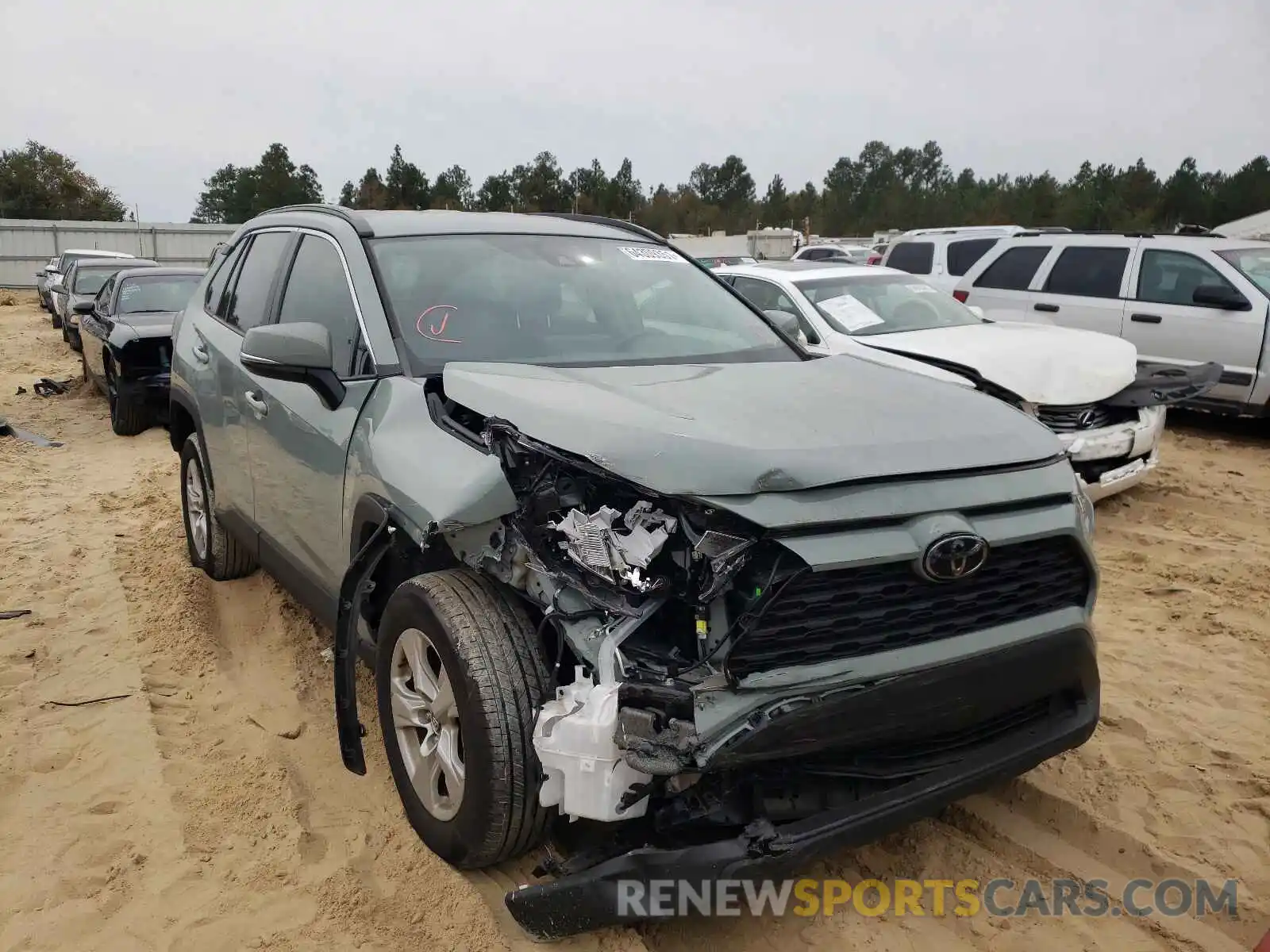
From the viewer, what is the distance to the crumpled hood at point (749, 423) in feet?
6.95

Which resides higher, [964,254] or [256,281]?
[964,254]

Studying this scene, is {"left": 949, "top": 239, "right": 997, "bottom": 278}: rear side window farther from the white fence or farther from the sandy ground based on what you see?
the white fence

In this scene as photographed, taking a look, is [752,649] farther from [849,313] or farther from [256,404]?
[849,313]

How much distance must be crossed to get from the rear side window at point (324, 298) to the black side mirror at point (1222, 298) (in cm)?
802

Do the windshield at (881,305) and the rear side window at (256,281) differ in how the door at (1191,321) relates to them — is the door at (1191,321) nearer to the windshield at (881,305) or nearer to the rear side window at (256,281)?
the windshield at (881,305)

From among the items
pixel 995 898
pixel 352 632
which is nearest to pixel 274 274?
pixel 352 632

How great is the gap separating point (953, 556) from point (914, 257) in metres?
11.9

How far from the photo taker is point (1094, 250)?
30.9ft

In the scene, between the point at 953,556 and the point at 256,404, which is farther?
the point at 256,404

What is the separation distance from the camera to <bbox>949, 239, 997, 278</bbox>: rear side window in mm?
12613

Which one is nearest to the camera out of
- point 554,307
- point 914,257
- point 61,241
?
point 554,307

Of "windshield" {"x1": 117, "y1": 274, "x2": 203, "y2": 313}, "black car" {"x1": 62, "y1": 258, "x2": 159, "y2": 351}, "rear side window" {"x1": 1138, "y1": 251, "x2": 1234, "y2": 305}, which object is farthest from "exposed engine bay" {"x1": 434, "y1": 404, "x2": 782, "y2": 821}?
"black car" {"x1": 62, "y1": 258, "x2": 159, "y2": 351}

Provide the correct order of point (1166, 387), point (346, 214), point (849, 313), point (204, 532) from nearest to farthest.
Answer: point (346, 214), point (204, 532), point (1166, 387), point (849, 313)

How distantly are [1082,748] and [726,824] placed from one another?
1.87m
